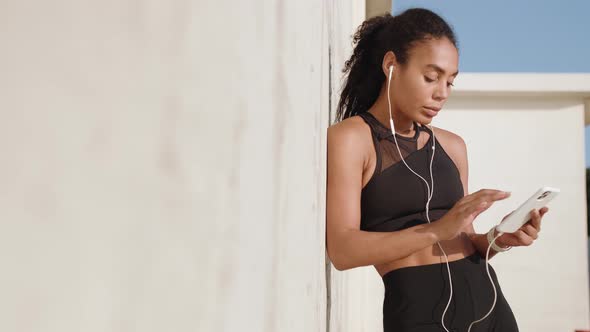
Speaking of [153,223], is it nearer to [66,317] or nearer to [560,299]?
[66,317]

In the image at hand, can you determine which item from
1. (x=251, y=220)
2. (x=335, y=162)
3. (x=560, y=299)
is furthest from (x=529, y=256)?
(x=251, y=220)

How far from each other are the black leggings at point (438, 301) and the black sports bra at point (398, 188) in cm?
14

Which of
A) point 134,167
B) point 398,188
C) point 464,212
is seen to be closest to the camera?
point 134,167

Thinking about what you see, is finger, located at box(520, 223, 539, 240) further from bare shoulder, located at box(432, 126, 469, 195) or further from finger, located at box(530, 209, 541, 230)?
bare shoulder, located at box(432, 126, 469, 195)

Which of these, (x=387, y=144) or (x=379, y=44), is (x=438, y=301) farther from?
(x=379, y=44)

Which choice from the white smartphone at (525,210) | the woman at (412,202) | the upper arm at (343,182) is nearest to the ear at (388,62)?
the woman at (412,202)

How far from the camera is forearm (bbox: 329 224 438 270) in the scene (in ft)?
5.73

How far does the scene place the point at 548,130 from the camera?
822 centimetres

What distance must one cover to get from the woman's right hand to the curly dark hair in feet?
1.84

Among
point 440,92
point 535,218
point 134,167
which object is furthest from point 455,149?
point 134,167

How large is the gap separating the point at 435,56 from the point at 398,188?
400 mm

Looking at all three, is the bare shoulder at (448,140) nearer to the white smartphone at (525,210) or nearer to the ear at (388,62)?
the ear at (388,62)

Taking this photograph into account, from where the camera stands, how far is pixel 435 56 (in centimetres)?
207

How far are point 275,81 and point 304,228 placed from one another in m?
0.39
